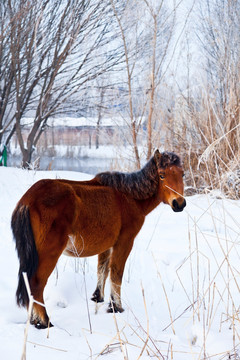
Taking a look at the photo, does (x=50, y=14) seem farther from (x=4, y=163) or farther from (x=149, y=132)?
(x=149, y=132)

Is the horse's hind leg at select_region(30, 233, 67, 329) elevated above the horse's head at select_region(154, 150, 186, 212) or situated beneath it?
situated beneath

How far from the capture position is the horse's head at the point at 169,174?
6.82 ft

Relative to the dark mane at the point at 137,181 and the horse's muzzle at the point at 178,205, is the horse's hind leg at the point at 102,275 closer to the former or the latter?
the dark mane at the point at 137,181

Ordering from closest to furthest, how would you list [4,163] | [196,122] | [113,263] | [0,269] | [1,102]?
[113,263]
[0,269]
[196,122]
[4,163]
[1,102]

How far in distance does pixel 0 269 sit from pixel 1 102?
1037 cm

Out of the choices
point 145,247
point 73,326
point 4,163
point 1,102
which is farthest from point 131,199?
point 1,102

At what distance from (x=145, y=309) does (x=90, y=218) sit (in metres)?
0.61

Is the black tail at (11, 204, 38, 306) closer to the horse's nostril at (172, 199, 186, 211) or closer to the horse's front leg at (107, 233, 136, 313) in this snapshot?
the horse's front leg at (107, 233, 136, 313)

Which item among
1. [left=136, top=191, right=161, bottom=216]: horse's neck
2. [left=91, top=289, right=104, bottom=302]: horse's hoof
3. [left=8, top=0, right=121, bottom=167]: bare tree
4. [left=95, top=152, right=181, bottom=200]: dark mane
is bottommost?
[left=91, top=289, right=104, bottom=302]: horse's hoof

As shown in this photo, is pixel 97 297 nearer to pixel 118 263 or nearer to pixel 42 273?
pixel 118 263

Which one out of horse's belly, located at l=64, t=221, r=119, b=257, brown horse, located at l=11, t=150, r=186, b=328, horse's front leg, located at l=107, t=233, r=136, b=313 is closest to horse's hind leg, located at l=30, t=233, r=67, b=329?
brown horse, located at l=11, t=150, r=186, b=328

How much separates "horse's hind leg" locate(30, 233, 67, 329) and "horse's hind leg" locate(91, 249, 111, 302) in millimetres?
526

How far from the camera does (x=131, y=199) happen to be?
2215 mm

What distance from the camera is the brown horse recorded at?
181cm
